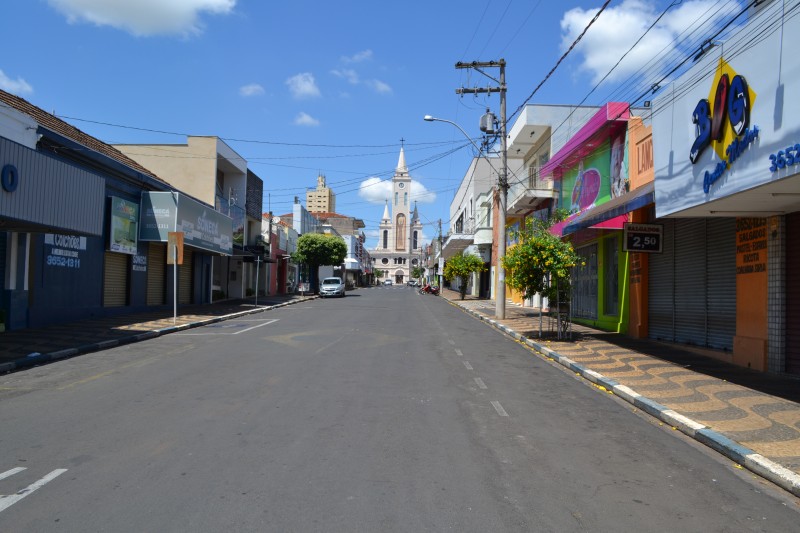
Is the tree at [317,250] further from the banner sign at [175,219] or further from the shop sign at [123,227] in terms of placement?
the shop sign at [123,227]

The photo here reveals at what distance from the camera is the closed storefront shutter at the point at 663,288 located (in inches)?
588

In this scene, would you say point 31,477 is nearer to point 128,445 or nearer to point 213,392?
point 128,445

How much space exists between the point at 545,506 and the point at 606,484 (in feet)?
2.95

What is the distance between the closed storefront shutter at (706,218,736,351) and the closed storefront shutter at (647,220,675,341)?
71.0 inches

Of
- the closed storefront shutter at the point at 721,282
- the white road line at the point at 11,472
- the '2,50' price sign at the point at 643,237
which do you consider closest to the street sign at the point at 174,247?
the '2,50' price sign at the point at 643,237

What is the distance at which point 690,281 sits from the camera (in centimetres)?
1396

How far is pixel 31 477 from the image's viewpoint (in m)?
4.98

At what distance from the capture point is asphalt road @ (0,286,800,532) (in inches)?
170

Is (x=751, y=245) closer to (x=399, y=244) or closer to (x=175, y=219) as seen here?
(x=175, y=219)

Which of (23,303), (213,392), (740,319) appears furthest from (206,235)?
(740,319)

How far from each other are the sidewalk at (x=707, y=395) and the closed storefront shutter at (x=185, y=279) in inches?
789

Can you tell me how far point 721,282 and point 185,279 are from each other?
989 inches

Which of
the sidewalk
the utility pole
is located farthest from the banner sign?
the sidewalk

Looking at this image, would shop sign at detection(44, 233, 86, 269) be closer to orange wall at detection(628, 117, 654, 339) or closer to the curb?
the curb
